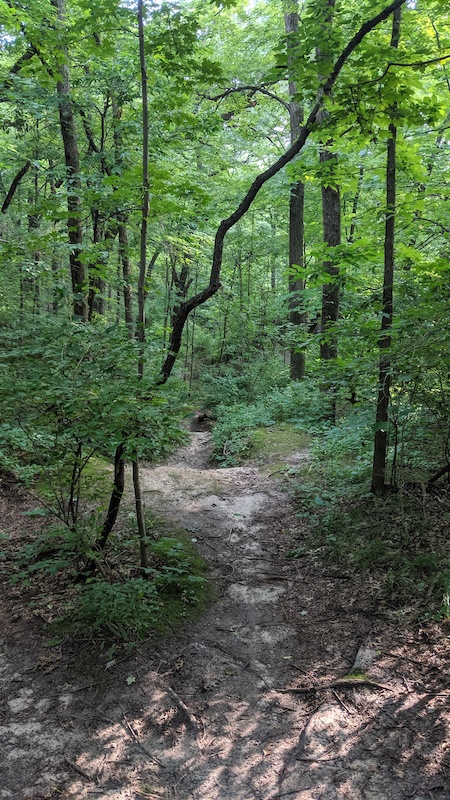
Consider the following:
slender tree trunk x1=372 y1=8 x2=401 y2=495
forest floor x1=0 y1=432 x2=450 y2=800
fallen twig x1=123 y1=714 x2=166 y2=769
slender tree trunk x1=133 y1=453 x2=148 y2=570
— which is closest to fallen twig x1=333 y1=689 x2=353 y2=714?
forest floor x1=0 y1=432 x2=450 y2=800

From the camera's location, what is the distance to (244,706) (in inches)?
125

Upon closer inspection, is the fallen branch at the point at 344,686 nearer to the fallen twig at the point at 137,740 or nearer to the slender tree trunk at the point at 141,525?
the fallen twig at the point at 137,740

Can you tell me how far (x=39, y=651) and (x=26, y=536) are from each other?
203 centimetres

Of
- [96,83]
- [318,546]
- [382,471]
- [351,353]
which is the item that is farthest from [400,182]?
[96,83]

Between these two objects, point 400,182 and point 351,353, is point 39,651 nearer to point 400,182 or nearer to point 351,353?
point 351,353

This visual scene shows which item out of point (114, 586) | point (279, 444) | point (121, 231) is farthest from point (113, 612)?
point (121, 231)

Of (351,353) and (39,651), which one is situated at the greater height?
(351,353)

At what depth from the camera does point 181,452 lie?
37.3 feet

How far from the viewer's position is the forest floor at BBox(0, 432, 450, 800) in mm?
2586

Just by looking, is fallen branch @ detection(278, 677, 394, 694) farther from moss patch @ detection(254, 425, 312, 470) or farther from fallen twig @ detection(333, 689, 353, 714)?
moss patch @ detection(254, 425, 312, 470)

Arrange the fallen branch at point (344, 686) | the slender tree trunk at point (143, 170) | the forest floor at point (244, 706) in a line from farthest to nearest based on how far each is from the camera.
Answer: the slender tree trunk at point (143, 170)
the fallen branch at point (344, 686)
the forest floor at point (244, 706)

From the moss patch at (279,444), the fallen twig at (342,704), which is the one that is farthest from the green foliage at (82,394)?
the moss patch at (279,444)

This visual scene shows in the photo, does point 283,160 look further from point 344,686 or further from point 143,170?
point 344,686

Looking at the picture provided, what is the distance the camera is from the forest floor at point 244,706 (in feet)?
8.48
